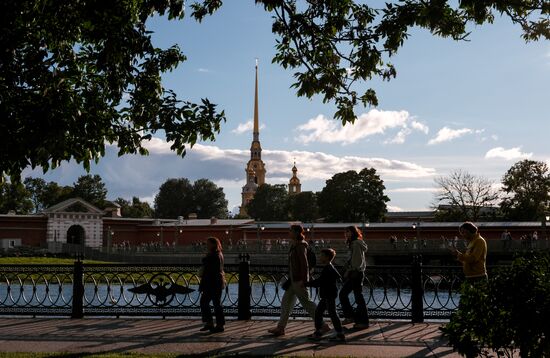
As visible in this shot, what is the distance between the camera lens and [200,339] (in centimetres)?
873

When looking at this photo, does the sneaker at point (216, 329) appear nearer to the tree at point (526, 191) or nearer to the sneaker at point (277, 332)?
the sneaker at point (277, 332)

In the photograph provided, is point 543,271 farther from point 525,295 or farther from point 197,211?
point 197,211

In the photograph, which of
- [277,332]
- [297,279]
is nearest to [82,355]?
[277,332]

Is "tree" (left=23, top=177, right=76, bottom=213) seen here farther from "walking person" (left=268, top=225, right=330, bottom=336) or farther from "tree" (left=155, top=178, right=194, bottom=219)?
"walking person" (left=268, top=225, right=330, bottom=336)

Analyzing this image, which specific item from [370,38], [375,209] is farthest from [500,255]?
[370,38]

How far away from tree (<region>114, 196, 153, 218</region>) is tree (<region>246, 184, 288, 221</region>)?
1780 centimetres

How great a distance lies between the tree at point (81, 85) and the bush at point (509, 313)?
4.23 metres

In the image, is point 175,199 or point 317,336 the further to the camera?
point 175,199

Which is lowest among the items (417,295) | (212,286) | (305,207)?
(417,295)

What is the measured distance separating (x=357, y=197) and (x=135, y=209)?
42.7 metres

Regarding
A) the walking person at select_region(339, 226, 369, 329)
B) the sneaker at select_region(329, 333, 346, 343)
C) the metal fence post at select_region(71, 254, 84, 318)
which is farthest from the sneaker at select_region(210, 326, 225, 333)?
the metal fence post at select_region(71, 254, 84, 318)

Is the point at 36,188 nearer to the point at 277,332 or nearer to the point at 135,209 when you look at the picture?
the point at 135,209

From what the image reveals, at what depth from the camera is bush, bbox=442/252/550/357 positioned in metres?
5.02

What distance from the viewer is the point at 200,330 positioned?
948cm
